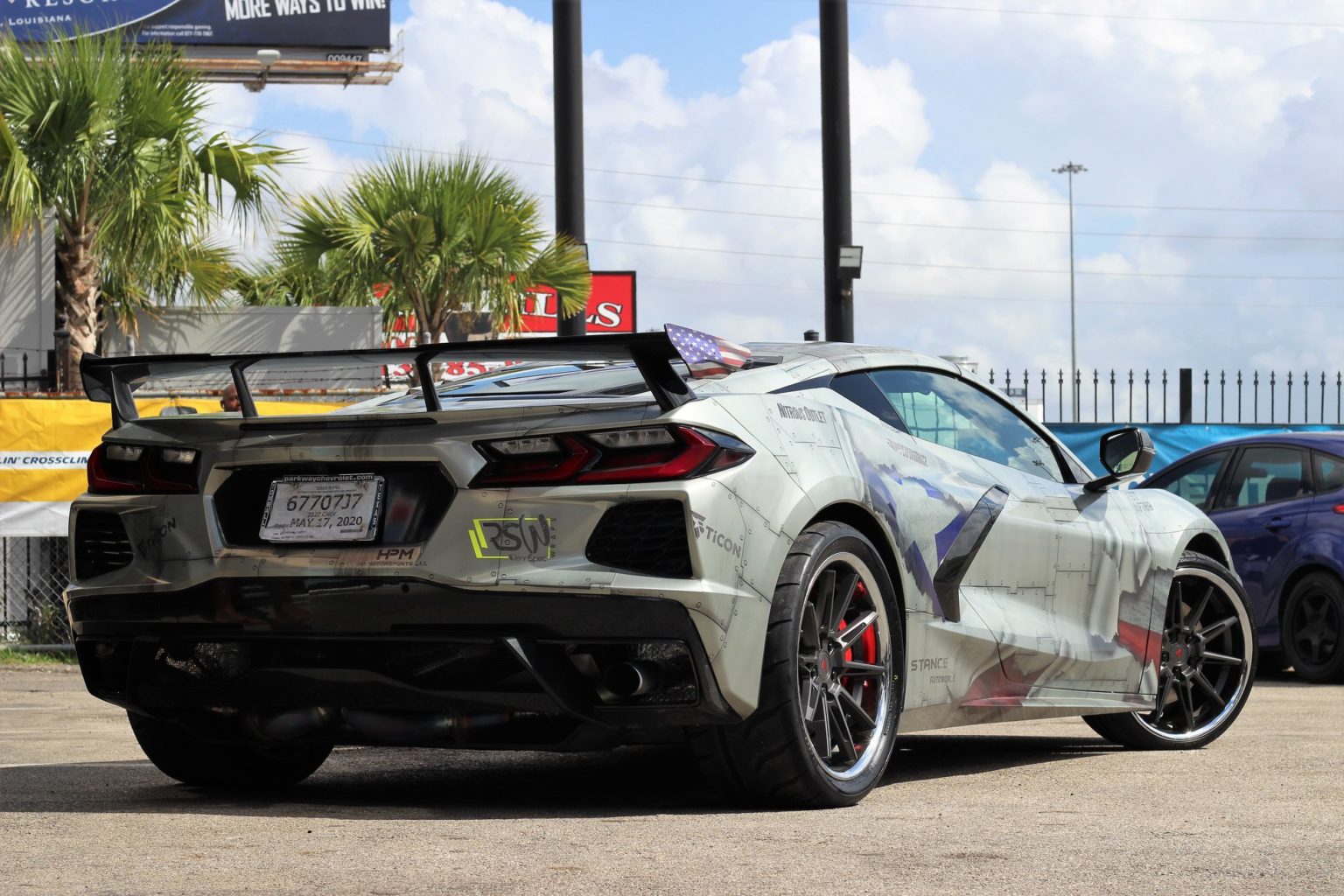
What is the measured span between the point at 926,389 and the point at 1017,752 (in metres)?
1.59

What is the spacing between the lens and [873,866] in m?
4.14

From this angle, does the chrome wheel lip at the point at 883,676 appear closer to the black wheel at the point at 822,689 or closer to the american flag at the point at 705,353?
the black wheel at the point at 822,689

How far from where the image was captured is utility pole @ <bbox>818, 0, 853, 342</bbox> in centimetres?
1778

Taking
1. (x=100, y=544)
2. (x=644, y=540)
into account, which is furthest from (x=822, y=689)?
(x=100, y=544)

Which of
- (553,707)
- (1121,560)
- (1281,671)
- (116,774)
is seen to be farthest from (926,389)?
(1281,671)

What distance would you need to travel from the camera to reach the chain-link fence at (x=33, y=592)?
12273 millimetres

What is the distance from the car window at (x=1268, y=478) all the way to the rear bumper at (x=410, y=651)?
7.62m

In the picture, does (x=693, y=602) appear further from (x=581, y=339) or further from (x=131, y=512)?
(x=131, y=512)

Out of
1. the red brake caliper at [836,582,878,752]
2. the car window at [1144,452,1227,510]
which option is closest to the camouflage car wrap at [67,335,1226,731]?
the red brake caliper at [836,582,878,752]

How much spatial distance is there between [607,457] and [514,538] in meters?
0.30

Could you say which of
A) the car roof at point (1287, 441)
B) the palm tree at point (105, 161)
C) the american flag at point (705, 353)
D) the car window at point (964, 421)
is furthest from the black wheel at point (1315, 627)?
the palm tree at point (105, 161)

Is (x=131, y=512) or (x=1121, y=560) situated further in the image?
(x=1121, y=560)

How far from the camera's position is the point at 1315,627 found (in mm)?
11039

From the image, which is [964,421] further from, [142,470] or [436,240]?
[436,240]
